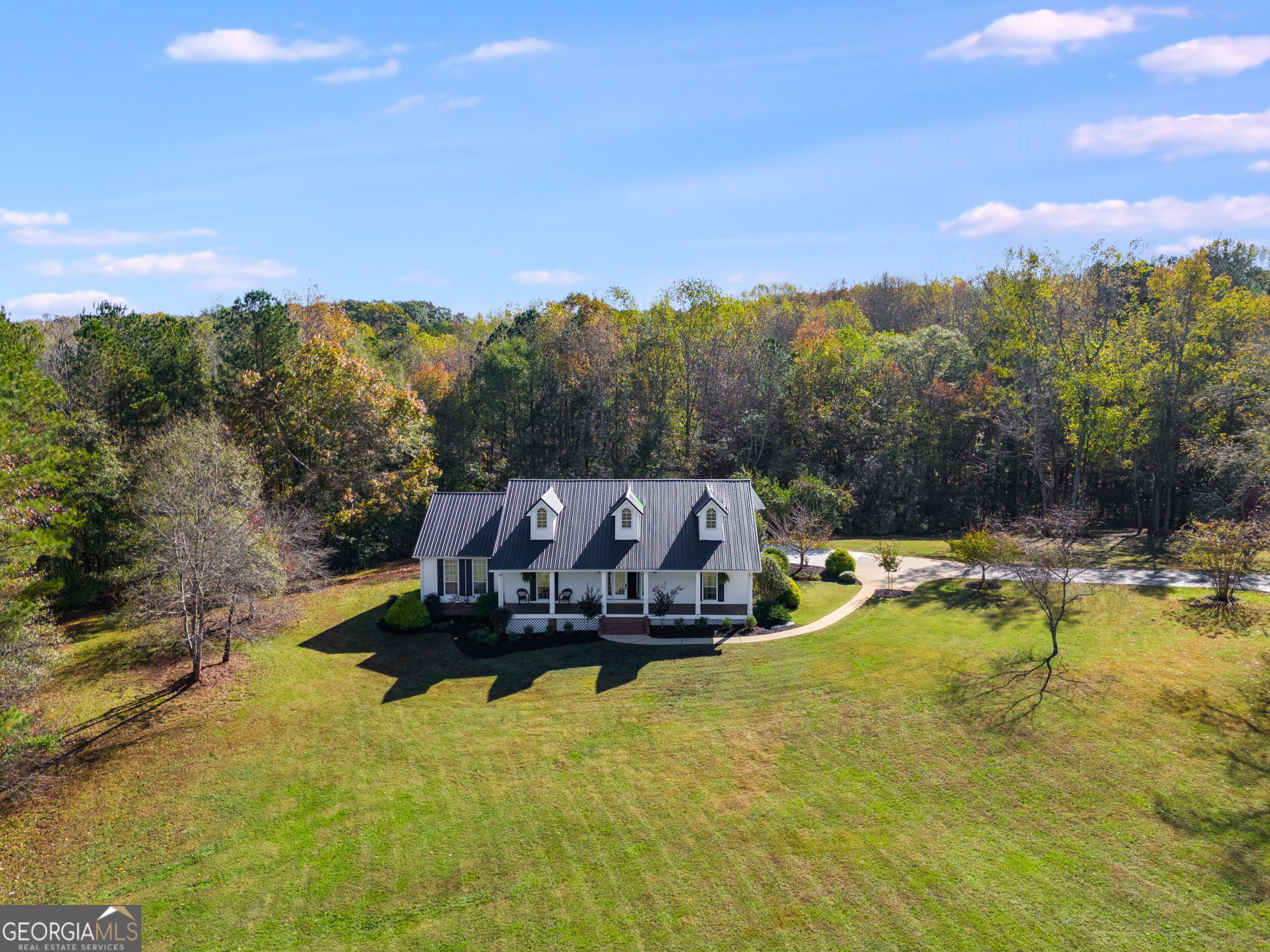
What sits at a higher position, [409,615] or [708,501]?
[708,501]

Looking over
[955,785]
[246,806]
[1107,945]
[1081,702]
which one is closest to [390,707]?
[246,806]

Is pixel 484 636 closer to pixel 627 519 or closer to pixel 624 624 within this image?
pixel 624 624

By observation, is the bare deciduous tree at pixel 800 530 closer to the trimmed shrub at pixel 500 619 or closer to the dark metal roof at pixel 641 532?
the dark metal roof at pixel 641 532

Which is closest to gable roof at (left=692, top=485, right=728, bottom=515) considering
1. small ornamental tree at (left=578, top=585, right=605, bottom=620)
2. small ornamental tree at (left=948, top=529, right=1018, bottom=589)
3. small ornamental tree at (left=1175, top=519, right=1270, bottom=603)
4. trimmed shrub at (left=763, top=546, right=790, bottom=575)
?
trimmed shrub at (left=763, top=546, right=790, bottom=575)


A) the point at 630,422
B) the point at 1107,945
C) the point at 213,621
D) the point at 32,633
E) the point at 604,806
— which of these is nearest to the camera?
the point at 1107,945

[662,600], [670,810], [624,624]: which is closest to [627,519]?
[662,600]

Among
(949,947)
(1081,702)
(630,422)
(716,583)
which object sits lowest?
(949,947)

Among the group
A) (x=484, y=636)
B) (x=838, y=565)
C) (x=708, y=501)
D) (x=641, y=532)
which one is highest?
(x=708, y=501)

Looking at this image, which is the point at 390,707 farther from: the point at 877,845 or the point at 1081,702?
the point at 1081,702

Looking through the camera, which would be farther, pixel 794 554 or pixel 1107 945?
pixel 794 554
